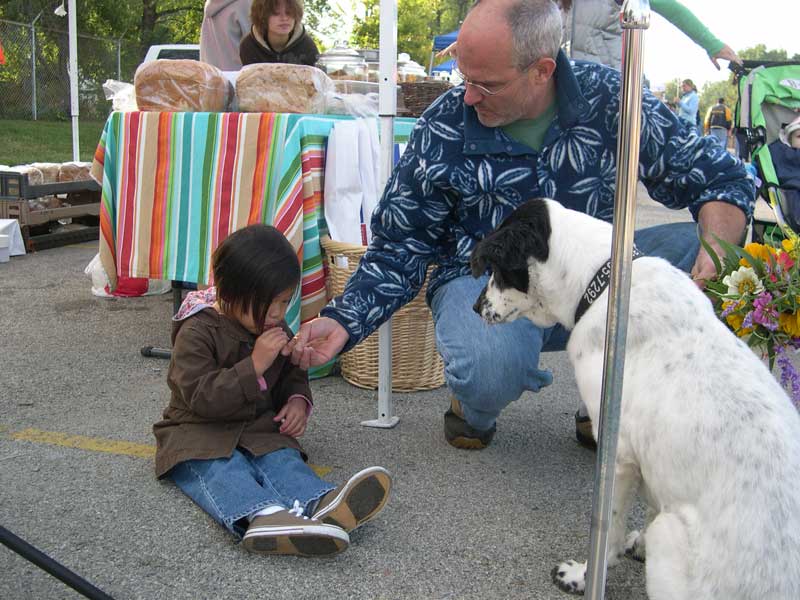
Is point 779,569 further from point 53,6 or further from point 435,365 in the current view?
point 53,6

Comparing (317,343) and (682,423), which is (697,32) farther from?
(682,423)

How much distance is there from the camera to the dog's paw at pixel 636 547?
7.95ft

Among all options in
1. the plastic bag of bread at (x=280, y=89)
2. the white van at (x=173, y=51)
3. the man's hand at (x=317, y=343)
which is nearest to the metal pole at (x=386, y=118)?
the man's hand at (x=317, y=343)

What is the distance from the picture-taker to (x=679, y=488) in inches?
72.8

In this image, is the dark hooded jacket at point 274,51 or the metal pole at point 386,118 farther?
the dark hooded jacket at point 274,51

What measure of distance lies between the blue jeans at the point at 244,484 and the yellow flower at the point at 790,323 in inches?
57.0

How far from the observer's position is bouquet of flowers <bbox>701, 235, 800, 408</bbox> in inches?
84.5

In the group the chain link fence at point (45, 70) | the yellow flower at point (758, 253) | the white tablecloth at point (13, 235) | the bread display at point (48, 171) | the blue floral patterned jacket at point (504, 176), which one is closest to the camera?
the yellow flower at point (758, 253)

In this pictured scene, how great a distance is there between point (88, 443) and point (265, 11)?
3.27 meters

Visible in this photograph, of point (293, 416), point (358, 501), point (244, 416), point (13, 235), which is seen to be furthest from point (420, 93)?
point (13, 235)

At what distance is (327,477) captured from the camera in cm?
297

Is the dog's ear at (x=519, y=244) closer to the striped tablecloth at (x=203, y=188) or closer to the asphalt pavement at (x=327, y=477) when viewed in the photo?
the asphalt pavement at (x=327, y=477)

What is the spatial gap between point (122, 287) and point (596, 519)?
168 inches

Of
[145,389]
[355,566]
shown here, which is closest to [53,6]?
[145,389]
